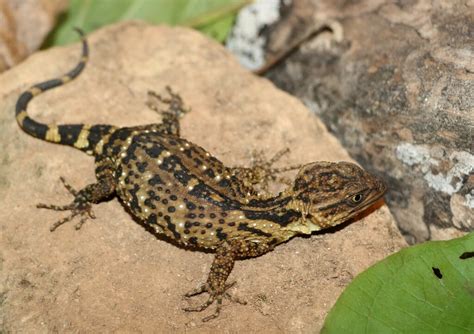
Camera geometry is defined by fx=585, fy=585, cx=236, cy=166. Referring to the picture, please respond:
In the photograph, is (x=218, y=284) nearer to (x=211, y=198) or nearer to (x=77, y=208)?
(x=211, y=198)

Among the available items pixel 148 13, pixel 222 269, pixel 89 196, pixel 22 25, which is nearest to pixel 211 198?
pixel 222 269

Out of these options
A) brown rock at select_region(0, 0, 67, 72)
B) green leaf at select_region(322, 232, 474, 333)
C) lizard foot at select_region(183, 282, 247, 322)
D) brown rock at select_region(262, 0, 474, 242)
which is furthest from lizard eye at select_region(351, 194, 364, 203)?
brown rock at select_region(0, 0, 67, 72)

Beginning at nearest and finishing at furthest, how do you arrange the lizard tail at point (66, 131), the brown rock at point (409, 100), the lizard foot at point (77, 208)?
the brown rock at point (409, 100) → the lizard foot at point (77, 208) → the lizard tail at point (66, 131)

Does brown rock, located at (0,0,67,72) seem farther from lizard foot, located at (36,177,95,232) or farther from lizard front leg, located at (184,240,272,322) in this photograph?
lizard front leg, located at (184,240,272,322)

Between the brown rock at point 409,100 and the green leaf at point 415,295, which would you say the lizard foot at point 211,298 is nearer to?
the green leaf at point 415,295

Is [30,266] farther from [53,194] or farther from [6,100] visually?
[6,100]

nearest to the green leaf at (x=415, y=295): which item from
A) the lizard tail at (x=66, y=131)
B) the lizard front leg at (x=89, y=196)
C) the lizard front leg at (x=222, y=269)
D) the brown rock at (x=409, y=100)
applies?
the brown rock at (x=409, y=100)
